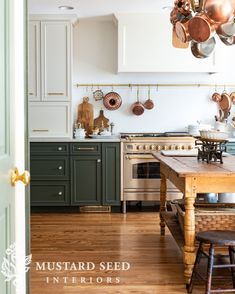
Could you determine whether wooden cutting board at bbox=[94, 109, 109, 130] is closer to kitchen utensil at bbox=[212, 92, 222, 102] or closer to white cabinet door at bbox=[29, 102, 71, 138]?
white cabinet door at bbox=[29, 102, 71, 138]

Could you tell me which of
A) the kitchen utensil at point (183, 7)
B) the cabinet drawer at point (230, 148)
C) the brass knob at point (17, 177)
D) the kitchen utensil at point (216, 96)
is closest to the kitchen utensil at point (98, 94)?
the kitchen utensil at point (216, 96)

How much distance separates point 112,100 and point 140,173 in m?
1.08

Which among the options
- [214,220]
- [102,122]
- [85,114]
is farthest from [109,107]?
[214,220]

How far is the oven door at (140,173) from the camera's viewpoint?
492cm

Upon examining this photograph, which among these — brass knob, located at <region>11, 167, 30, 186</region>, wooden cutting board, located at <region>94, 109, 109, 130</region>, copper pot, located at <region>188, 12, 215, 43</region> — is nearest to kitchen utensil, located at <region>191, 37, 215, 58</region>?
copper pot, located at <region>188, 12, 215, 43</region>

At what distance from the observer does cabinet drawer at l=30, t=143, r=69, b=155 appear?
488 cm

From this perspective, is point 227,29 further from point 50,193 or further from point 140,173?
point 50,193

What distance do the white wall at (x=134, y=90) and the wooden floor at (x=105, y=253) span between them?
1297 mm

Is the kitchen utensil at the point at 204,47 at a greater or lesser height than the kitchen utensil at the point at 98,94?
greater

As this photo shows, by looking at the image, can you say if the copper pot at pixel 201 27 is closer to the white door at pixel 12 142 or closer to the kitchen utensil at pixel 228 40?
the kitchen utensil at pixel 228 40

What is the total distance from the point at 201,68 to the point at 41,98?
200cm

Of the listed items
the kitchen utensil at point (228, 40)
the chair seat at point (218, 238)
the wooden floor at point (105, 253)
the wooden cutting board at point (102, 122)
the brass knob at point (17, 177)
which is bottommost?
the wooden floor at point (105, 253)

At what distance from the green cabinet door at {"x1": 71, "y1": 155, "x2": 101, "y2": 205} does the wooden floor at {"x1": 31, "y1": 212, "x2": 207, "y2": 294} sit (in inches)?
7.3

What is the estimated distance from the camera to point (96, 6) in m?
4.65
